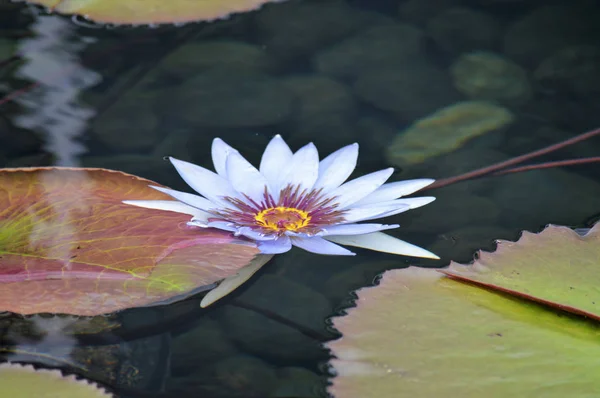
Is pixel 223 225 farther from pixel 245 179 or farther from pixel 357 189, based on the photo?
pixel 357 189

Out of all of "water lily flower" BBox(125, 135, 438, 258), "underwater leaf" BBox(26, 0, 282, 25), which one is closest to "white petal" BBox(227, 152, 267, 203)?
"water lily flower" BBox(125, 135, 438, 258)

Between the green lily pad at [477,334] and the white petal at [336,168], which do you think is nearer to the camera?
the green lily pad at [477,334]

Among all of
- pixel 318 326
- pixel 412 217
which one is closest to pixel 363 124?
pixel 412 217

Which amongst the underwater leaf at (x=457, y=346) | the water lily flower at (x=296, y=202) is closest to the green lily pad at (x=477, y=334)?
the underwater leaf at (x=457, y=346)

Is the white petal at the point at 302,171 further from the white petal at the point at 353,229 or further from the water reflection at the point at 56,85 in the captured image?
the water reflection at the point at 56,85

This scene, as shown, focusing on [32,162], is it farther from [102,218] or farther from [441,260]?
[441,260]

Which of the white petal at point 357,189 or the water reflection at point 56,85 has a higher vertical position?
the water reflection at point 56,85

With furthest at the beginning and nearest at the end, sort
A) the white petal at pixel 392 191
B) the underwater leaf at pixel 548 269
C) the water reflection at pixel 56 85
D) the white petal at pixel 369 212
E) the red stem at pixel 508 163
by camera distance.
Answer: the water reflection at pixel 56 85 < the red stem at pixel 508 163 < the white petal at pixel 392 191 < the white petal at pixel 369 212 < the underwater leaf at pixel 548 269
